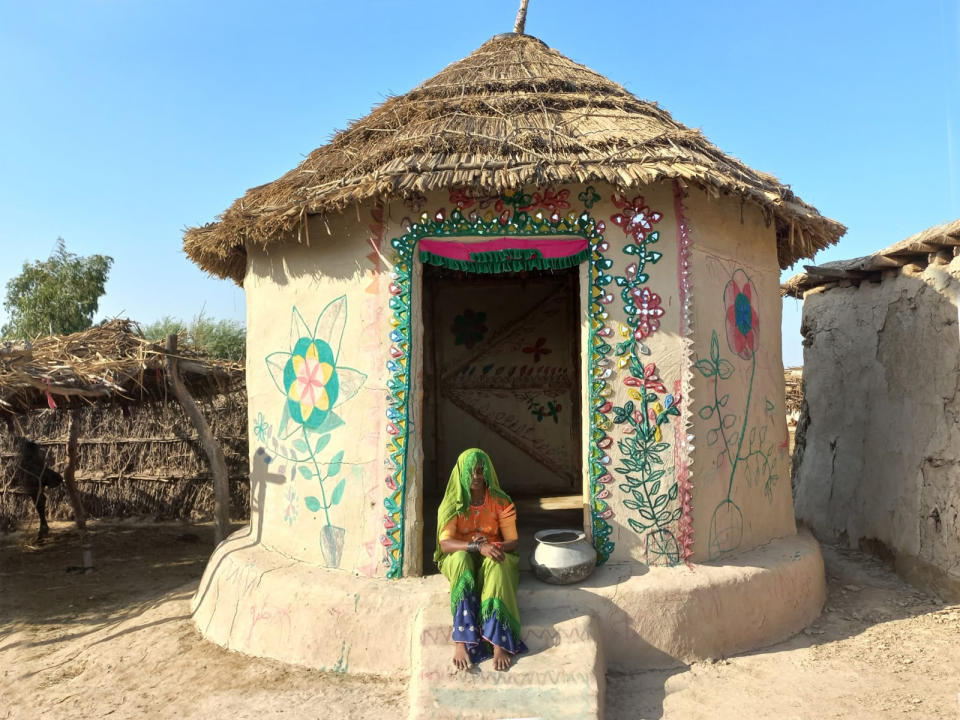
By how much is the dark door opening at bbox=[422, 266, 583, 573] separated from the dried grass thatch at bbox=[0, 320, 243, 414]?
2.12m

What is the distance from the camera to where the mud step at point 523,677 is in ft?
11.4

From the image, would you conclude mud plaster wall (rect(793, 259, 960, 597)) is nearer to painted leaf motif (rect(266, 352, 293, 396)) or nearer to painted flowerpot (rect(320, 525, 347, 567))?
painted flowerpot (rect(320, 525, 347, 567))

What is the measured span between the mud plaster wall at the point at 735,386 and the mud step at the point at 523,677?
3.79 feet

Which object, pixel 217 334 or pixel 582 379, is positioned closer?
pixel 582 379

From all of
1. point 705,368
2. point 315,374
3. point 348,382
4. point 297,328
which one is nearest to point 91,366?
point 297,328

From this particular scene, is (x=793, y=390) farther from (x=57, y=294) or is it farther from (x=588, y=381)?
(x=57, y=294)

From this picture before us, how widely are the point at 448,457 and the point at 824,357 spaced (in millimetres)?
4071

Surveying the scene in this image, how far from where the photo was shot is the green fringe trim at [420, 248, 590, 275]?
4.52m

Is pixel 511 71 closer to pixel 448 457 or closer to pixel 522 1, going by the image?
pixel 522 1

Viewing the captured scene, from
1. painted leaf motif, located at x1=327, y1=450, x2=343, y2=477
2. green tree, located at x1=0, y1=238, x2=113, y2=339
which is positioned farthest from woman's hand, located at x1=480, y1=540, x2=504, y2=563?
green tree, located at x1=0, y1=238, x2=113, y2=339

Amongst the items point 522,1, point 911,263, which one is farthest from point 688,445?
point 522,1

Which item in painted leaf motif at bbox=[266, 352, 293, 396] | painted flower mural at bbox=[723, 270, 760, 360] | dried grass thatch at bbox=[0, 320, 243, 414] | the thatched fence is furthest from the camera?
the thatched fence

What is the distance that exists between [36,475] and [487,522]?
6.68 meters

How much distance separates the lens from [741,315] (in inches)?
195
